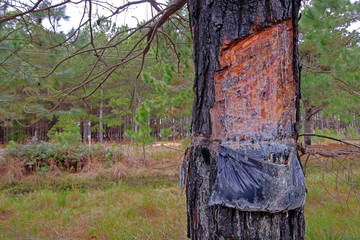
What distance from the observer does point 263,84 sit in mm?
789

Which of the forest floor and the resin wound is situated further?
the forest floor

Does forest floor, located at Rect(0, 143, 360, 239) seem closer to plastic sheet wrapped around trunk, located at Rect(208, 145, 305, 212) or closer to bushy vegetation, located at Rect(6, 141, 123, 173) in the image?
plastic sheet wrapped around trunk, located at Rect(208, 145, 305, 212)

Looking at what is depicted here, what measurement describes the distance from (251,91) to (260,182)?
0.29 m

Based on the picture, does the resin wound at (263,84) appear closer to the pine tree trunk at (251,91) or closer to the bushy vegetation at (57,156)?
the pine tree trunk at (251,91)

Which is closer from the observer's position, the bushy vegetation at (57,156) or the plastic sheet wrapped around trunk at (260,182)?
the plastic sheet wrapped around trunk at (260,182)

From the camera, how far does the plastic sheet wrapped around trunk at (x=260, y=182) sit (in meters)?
0.74

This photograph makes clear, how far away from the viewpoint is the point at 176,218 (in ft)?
10.1

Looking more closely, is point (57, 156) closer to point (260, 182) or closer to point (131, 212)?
point (131, 212)

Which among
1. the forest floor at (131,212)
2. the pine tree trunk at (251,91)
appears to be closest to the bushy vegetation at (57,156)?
the forest floor at (131,212)

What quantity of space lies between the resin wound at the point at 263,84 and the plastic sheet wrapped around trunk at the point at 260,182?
2.5 inches

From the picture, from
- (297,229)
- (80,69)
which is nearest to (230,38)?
(297,229)

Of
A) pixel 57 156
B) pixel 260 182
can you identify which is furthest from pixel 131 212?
pixel 57 156

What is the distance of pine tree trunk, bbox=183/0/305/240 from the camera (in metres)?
0.78

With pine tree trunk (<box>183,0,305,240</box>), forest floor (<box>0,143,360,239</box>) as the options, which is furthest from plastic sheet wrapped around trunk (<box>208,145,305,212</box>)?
forest floor (<box>0,143,360,239</box>)
